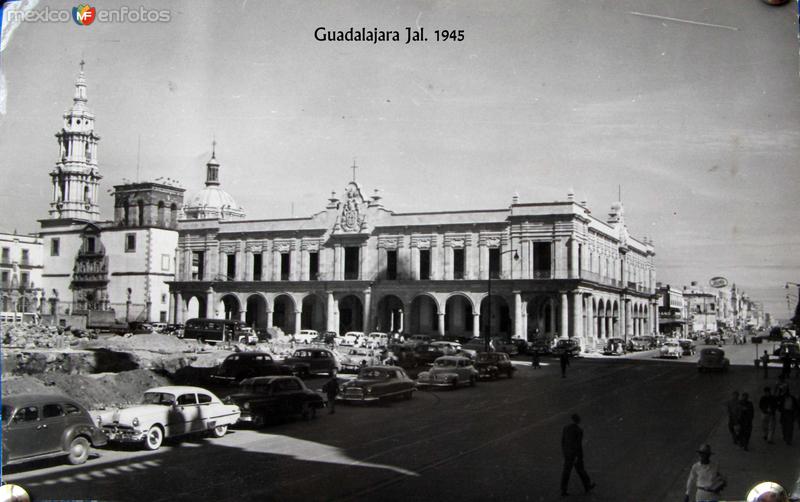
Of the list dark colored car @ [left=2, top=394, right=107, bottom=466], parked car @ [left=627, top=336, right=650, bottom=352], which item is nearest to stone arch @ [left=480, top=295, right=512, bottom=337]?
parked car @ [left=627, top=336, right=650, bottom=352]

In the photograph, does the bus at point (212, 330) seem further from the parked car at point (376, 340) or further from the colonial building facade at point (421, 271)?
the colonial building facade at point (421, 271)

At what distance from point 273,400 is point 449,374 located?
9.09 m

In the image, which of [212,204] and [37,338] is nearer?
[37,338]

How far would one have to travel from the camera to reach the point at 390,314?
53.7 meters

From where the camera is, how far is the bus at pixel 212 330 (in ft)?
142

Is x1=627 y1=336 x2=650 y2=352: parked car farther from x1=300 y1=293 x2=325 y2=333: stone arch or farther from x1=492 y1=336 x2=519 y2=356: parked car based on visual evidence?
x1=300 y1=293 x2=325 y2=333: stone arch

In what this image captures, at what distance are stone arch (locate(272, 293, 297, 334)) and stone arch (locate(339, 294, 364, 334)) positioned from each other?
3.78m

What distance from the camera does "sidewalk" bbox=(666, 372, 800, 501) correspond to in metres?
11.3

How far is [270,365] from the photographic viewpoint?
25203mm

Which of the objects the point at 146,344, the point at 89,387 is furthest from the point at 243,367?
the point at 146,344

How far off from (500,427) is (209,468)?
665cm

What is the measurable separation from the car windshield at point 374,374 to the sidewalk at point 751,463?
9267 mm

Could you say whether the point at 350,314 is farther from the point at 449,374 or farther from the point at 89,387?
the point at 89,387

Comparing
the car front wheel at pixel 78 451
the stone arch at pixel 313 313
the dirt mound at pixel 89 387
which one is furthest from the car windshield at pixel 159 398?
the stone arch at pixel 313 313
